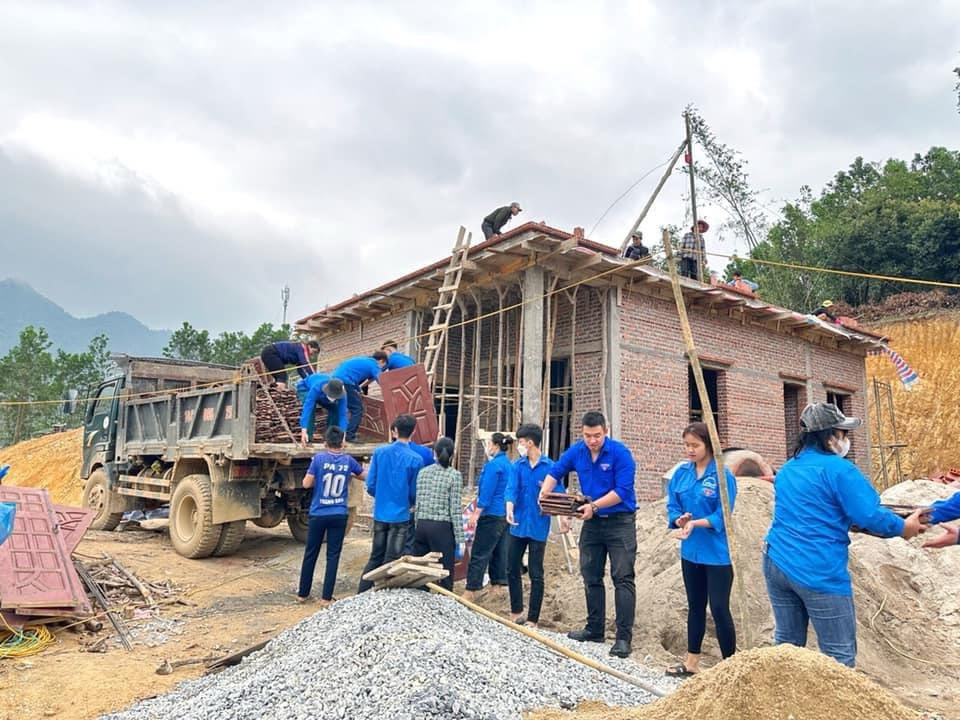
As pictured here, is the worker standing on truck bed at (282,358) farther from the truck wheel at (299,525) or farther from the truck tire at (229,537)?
the truck wheel at (299,525)

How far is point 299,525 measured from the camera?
9.30 m

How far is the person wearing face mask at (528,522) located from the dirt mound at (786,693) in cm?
271

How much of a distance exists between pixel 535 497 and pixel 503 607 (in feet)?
4.77

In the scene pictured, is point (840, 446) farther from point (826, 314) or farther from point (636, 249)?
point (826, 314)

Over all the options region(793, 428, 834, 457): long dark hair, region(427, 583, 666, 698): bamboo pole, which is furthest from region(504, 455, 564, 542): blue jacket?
region(793, 428, 834, 457): long dark hair

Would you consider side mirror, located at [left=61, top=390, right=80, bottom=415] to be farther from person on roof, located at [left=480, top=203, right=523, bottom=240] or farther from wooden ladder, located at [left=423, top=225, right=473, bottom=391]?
person on roof, located at [left=480, top=203, right=523, bottom=240]

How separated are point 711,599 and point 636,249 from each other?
27.5 ft

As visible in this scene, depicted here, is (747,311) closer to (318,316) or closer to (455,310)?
(455,310)

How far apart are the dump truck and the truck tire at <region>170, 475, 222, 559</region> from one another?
0.04 ft

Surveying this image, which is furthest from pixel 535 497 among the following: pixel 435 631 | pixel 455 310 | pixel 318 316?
pixel 318 316

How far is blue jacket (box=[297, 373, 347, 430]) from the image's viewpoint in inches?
288

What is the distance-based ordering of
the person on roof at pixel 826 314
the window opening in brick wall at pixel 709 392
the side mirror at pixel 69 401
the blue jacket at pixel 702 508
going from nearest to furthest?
1. the blue jacket at pixel 702 508
2. the side mirror at pixel 69 401
3. the window opening in brick wall at pixel 709 392
4. the person on roof at pixel 826 314

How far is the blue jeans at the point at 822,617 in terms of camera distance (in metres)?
3.08

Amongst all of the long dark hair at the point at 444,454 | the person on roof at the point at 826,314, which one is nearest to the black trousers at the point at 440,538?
the long dark hair at the point at 444,454
